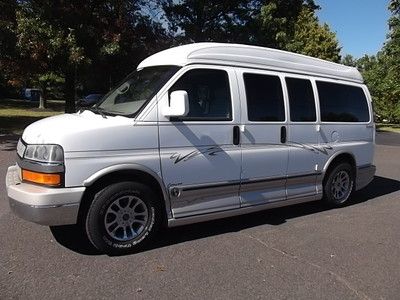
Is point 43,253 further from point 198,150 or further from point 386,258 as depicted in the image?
point 386,258

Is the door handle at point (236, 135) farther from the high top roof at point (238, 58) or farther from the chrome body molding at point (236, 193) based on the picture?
the high top roof at point (238, 58)

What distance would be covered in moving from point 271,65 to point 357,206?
2.77 metres

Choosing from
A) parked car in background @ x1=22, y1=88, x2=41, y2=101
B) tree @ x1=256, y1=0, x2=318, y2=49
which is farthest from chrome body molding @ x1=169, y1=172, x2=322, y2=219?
parked car in background @ x1=22, y1=88, x2=41, y2=101

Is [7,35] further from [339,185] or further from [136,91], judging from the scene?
[339,185]

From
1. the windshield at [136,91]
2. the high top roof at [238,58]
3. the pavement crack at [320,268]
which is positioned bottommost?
the pavement crack at [320,268]

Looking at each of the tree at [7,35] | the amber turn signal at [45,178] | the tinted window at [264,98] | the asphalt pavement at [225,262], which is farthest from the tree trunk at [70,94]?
the amber turn signal at [45,178]

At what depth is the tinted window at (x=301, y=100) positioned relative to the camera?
21.8ft

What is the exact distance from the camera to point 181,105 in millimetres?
5145

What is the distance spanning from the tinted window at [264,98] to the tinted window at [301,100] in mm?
206

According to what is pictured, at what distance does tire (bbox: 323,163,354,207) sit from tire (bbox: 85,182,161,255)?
300 cm

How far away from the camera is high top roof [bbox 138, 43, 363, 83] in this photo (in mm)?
5730

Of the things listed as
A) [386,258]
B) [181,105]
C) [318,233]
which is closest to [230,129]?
[181,105]

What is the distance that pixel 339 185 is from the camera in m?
7.56

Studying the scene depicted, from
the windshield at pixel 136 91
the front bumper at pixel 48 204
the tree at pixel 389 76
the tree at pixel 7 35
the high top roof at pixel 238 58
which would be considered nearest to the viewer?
the front bumper at pixel 48 204
